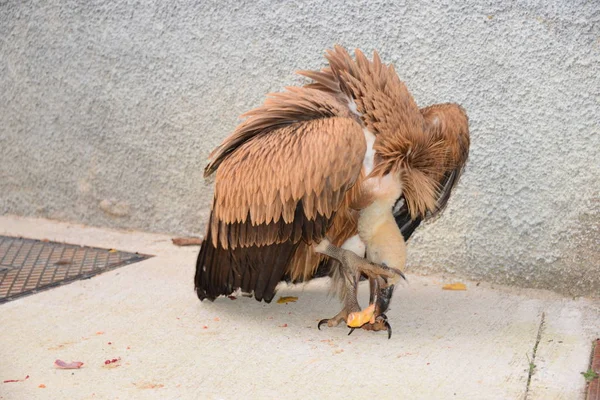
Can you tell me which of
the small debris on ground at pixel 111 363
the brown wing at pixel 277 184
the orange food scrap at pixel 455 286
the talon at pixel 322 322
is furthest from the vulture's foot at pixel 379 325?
the small debris on ground at pixel 111 363

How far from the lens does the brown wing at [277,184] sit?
302 centimetres

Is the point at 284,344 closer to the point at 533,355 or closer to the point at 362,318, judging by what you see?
the point at 362,318

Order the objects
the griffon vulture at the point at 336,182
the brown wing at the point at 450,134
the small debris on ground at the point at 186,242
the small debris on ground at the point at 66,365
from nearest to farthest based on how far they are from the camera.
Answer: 1. the small debris on ground at the point at 66,365
2. the griffon vulture at the point at 336,182
3. the brown wing at the point at 450,134
4. the small debris on ground at the point at 186,242

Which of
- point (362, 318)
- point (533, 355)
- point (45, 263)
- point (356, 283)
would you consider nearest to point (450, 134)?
point (356, 283)

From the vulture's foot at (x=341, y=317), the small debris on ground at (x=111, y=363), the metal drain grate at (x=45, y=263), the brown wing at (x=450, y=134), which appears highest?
the brown wing at (x=450, y=134)

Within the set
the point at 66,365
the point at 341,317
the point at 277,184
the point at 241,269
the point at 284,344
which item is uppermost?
the point at 277,184

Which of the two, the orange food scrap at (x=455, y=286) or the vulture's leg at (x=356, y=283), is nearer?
the vulture's leg at (x=356, y=283)

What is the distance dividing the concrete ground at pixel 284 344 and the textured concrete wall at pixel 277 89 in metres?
0.34

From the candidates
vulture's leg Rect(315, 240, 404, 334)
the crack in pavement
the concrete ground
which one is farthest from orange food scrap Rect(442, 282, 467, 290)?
vulture's leg Rect(315, 240, 404, 334)

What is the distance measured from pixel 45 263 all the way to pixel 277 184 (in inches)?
76.8

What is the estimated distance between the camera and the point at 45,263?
14.5 ft

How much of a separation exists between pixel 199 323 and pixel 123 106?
1993mm

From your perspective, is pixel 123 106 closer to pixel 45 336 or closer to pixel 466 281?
pixel 45 336

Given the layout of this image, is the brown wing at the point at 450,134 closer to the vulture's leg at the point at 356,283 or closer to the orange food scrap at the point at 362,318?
the vulture's leg at the point at 356,283
